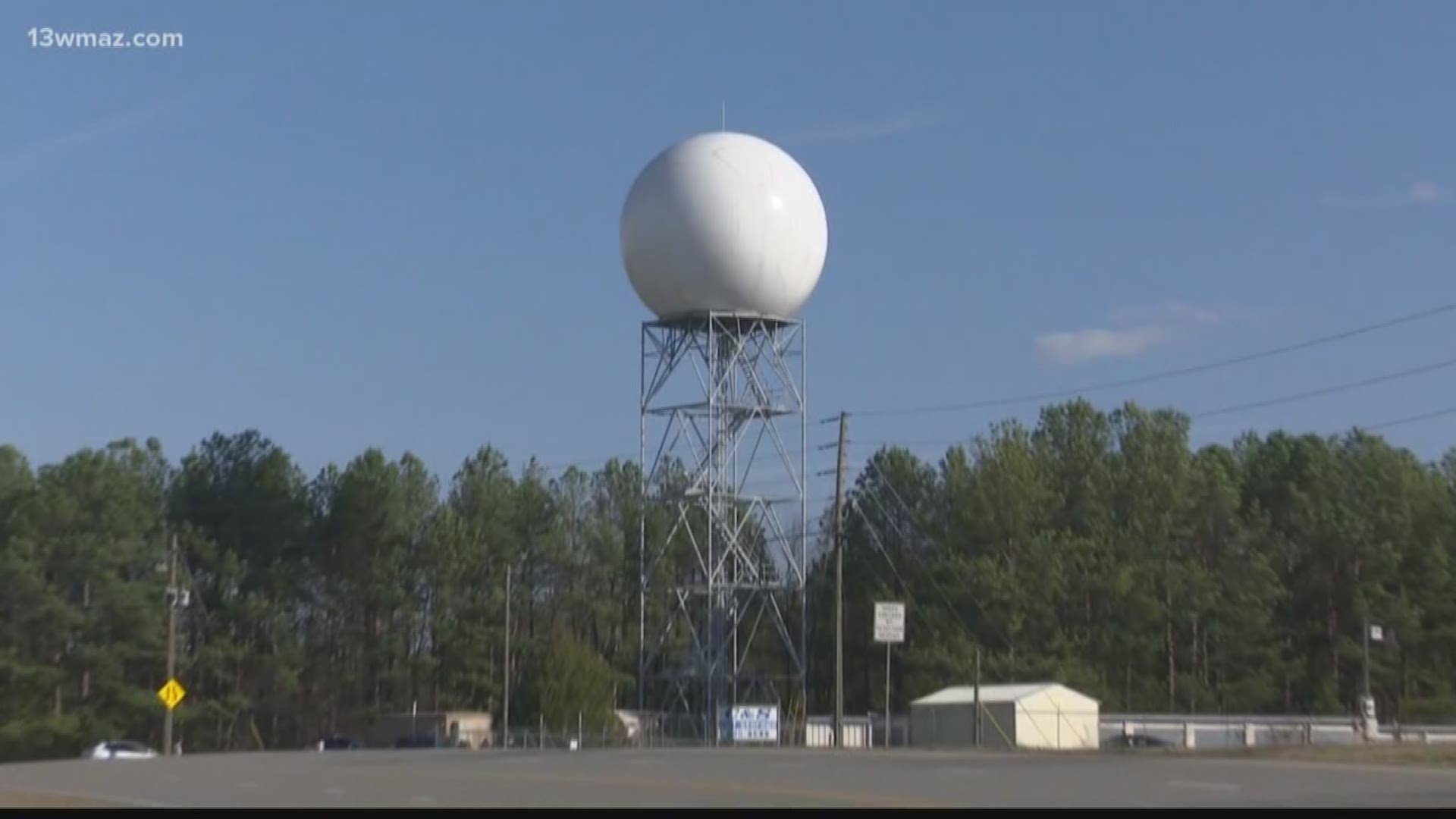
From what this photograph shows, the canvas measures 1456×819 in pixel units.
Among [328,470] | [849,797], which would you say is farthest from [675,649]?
[849,797]

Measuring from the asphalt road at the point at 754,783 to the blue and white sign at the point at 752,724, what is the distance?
632 inches

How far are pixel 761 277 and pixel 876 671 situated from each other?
33.4 metres

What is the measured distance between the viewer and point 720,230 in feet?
195

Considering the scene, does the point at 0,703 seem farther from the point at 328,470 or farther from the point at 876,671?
the point at 876,671

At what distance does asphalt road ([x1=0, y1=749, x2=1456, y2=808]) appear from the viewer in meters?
25.2

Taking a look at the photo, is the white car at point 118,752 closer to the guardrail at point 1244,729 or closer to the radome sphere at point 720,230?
the radome sphere at point 720,230

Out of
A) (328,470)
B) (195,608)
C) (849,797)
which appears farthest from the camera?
(328,470)

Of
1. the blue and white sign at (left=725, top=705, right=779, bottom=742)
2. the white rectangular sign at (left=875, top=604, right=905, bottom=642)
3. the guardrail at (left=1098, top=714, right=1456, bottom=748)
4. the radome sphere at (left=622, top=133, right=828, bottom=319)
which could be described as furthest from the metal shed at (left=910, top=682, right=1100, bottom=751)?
the radome sphere at (left=622, top=133, right=828, bottom=319)

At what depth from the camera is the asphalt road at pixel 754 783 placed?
2523 centimetres

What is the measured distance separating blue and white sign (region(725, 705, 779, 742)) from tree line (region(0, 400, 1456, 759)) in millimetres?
13430

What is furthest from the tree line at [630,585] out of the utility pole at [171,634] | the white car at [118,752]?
the white car at [118,752]

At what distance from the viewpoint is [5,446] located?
84.4 m

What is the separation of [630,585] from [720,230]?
37.2 meters
